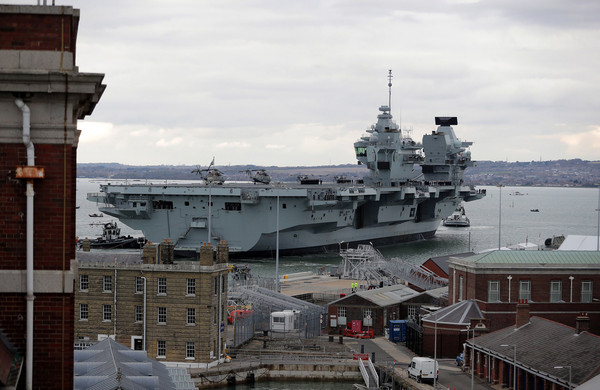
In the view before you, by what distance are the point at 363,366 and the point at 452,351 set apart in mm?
4184

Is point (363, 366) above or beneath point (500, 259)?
beneath

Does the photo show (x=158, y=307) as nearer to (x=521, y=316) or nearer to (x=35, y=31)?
(x=521, y=316)

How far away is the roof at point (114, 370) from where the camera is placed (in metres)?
18.5

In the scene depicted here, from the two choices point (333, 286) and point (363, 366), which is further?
point (333, 286)

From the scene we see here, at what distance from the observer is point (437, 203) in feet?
346

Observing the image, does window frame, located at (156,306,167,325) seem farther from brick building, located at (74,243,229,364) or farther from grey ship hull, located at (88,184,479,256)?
grey ship hull, located at (88,184,479,256)

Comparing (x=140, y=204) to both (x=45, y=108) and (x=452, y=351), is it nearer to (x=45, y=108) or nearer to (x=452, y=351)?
(x=452, y=351)

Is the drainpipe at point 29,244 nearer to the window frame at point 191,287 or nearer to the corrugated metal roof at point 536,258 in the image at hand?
the window frame at point 191,287

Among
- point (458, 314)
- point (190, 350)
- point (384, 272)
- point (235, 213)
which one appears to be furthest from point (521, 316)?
point (235, 213)

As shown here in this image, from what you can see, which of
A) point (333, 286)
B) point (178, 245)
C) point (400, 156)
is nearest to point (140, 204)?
point (178, 245)

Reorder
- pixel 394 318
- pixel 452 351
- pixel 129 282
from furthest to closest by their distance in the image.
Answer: pixel 394 318 → pixel 452 351 → pixel 129 282

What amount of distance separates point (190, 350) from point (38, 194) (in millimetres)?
23567

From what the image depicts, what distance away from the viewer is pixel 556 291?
36.5 metres

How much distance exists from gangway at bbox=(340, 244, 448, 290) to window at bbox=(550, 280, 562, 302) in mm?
17268
